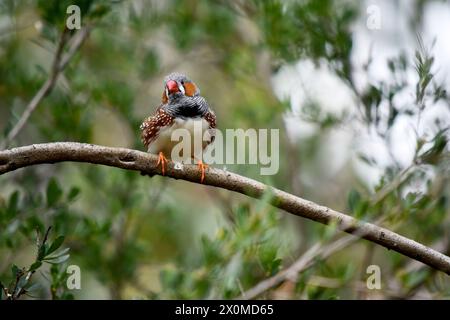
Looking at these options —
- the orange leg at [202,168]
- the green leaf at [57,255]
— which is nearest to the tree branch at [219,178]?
the orange leg at [202,168]

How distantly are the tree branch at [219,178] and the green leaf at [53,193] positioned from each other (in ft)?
3.44

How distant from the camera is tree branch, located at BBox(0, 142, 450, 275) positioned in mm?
2496

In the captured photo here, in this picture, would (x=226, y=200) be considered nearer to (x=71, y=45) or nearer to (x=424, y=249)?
(x=71, y=45)

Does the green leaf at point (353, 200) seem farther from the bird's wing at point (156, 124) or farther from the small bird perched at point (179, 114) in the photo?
the bird's wing at point (156, 124)

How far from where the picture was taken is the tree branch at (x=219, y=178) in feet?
8.19

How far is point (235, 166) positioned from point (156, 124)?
871 mm

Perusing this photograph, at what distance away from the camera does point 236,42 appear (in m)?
6.01

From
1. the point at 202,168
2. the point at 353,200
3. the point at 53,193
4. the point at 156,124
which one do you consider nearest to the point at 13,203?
the point at 53,193

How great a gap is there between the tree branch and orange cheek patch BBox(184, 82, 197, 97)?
614 mm

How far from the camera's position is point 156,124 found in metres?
3.29

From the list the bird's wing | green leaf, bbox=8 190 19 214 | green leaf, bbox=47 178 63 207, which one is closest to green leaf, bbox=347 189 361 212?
the bird's wing

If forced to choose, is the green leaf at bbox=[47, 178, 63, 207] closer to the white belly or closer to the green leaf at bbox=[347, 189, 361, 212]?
the white belly

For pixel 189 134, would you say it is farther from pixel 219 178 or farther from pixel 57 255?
pixel 57 255

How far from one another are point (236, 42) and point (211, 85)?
0.91 meters
